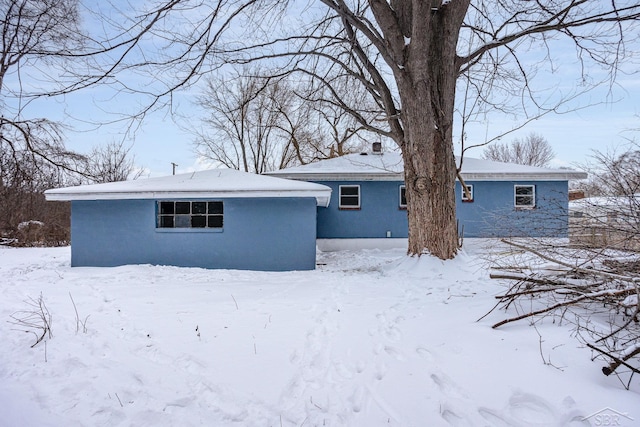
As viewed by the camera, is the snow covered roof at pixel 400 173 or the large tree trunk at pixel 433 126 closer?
the large tree trunk at pixel 433 126

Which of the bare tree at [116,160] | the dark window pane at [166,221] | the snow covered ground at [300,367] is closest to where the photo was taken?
the snow covered ground at [300,367]

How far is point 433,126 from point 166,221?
773cm

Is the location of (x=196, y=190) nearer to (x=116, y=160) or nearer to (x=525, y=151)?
(x=116, y=160)

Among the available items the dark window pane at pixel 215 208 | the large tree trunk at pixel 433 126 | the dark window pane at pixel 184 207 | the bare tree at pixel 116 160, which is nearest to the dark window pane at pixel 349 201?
the dark window pane at pixel 215 208

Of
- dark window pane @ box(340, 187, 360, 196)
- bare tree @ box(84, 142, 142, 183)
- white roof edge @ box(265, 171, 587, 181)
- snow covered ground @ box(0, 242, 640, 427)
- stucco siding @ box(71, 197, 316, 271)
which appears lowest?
snow covered ground @ box(0, 242, 640, 427)

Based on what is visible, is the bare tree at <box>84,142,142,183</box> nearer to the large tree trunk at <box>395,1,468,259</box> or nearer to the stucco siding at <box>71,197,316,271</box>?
the stucco siding at <box>71,197,316,271</box>

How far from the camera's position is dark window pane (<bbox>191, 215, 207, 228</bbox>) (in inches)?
372

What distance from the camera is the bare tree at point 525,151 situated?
38.2 m

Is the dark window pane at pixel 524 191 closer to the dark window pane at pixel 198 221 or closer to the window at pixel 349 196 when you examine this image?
the window at pixel 349 196

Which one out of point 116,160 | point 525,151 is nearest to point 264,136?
point 116,160

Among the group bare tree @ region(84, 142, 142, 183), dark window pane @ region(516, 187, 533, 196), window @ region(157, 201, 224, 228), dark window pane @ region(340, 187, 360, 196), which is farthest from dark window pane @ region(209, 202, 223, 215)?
bare tree @ region(84, 142, 142, 183)

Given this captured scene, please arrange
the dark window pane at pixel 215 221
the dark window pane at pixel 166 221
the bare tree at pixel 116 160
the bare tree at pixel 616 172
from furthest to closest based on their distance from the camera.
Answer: the bare tree at pixel 116 160, the dark window pane at pixel 166 221, the dark window pane at pixel 215 221, the bare tree at pixel 616 172

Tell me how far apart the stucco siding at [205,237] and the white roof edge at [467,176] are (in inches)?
159

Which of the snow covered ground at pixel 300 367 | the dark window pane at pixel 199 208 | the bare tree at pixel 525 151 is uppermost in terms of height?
the bare tree at pixel 525 151
